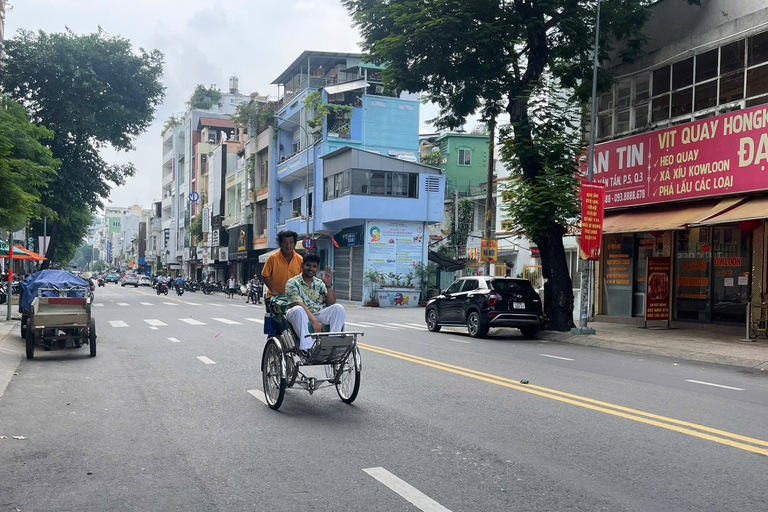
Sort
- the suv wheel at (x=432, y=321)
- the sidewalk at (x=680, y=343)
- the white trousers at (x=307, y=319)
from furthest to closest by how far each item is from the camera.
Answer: the suv wheel at (x=432, y=321) < the sidewalk at (x=680, y=343) < the white trousers at (x=307, y=319)

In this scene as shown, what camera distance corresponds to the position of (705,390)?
9578mm

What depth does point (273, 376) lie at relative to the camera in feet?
25.5

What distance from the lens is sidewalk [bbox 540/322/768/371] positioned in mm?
13641

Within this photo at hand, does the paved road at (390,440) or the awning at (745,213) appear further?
the awning at (745,213)

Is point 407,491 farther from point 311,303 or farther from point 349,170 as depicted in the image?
point 349,170

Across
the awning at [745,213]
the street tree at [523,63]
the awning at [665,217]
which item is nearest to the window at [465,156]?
the awning at [665,217]

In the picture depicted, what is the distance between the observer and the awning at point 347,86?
43625mm

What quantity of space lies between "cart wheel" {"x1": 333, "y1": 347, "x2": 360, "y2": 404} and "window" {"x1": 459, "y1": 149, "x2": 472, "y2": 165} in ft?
144

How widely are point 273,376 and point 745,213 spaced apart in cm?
1238

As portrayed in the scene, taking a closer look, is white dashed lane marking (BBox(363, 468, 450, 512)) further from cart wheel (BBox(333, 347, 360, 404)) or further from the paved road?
cart wheel (BBox(333, 347, 360, 404))

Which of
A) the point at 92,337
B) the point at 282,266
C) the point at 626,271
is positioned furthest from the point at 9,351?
the point at 626,271

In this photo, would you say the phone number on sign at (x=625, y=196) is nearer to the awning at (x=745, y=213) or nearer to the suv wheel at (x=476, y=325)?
the awning at (x=745, y=213)

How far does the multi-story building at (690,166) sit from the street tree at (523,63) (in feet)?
5.05

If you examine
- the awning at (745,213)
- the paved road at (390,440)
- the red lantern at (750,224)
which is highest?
the awning at (745,213)
